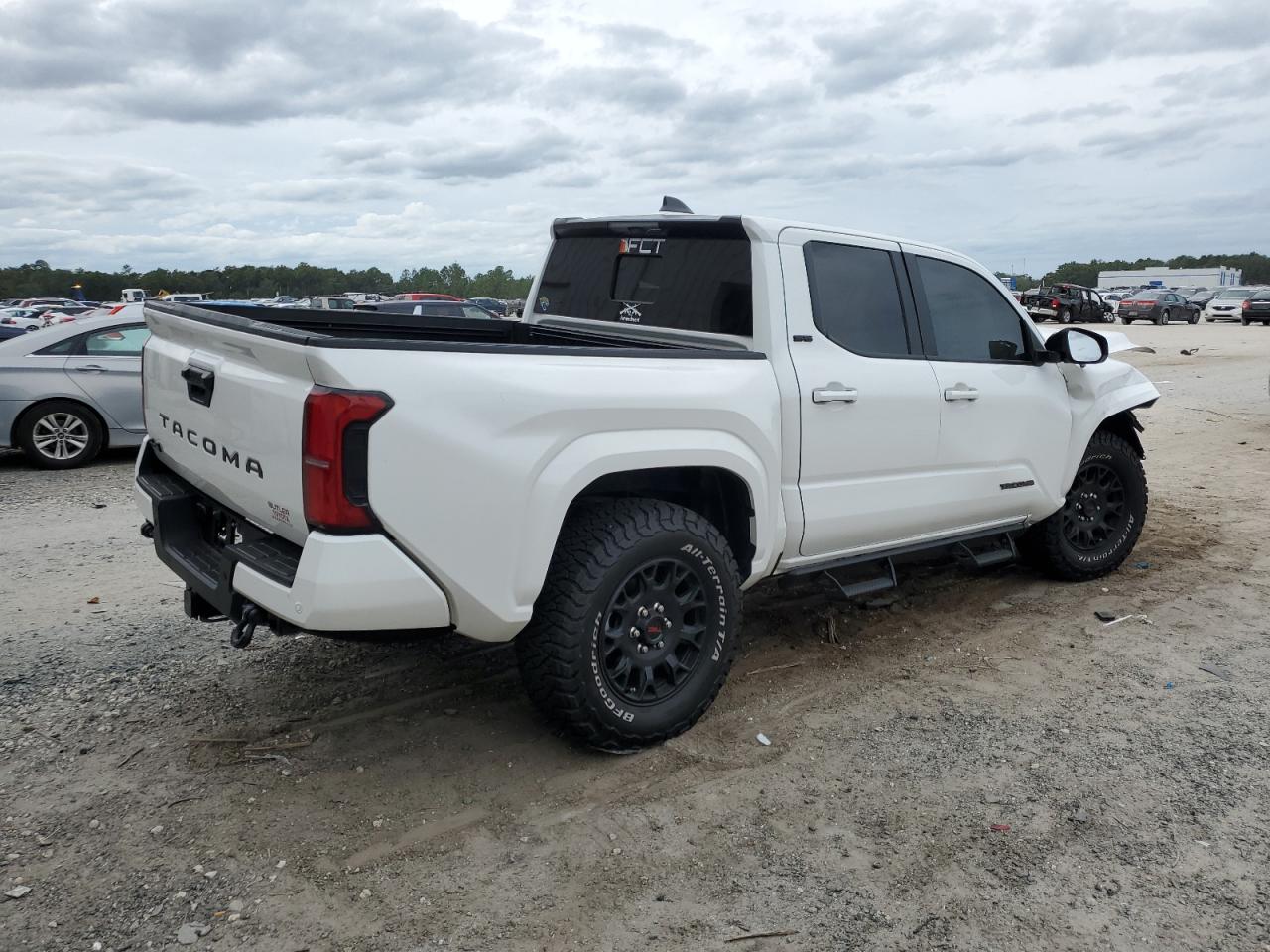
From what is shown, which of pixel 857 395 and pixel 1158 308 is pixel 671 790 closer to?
pixel 857 395

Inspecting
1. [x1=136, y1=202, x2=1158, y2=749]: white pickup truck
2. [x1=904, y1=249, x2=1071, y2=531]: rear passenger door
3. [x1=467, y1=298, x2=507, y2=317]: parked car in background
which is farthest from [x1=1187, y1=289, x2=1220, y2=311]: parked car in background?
[x1=136, y1=202, x2=1158, y2=749]: white pickup truck

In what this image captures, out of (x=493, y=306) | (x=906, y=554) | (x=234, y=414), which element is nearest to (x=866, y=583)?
(x=906, y=554)

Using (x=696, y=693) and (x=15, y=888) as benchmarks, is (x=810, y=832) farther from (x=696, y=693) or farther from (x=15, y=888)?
(x=15, y=888)

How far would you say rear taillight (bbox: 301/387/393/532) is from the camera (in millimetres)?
2906

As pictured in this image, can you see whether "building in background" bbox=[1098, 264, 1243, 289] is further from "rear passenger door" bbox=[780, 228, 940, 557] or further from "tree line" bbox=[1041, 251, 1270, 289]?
"rear passenger door" bbox=[780, 228, 940, 557]

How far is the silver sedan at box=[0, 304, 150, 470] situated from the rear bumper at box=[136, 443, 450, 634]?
22.7 ft

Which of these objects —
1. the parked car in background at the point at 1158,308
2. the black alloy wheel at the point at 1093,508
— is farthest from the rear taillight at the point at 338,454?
the parked car in background at the point at 1158,308

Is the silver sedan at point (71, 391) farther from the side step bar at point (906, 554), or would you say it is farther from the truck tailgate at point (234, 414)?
the side step bar at point (906, 554)

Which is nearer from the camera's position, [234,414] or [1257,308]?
[234,414]

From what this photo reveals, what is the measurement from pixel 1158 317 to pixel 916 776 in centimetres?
4257

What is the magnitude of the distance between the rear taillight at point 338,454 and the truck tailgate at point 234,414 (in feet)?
0.21

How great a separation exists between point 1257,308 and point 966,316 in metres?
38.9

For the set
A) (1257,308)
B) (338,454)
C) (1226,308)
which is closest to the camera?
(338,454)

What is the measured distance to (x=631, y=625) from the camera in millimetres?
3611
